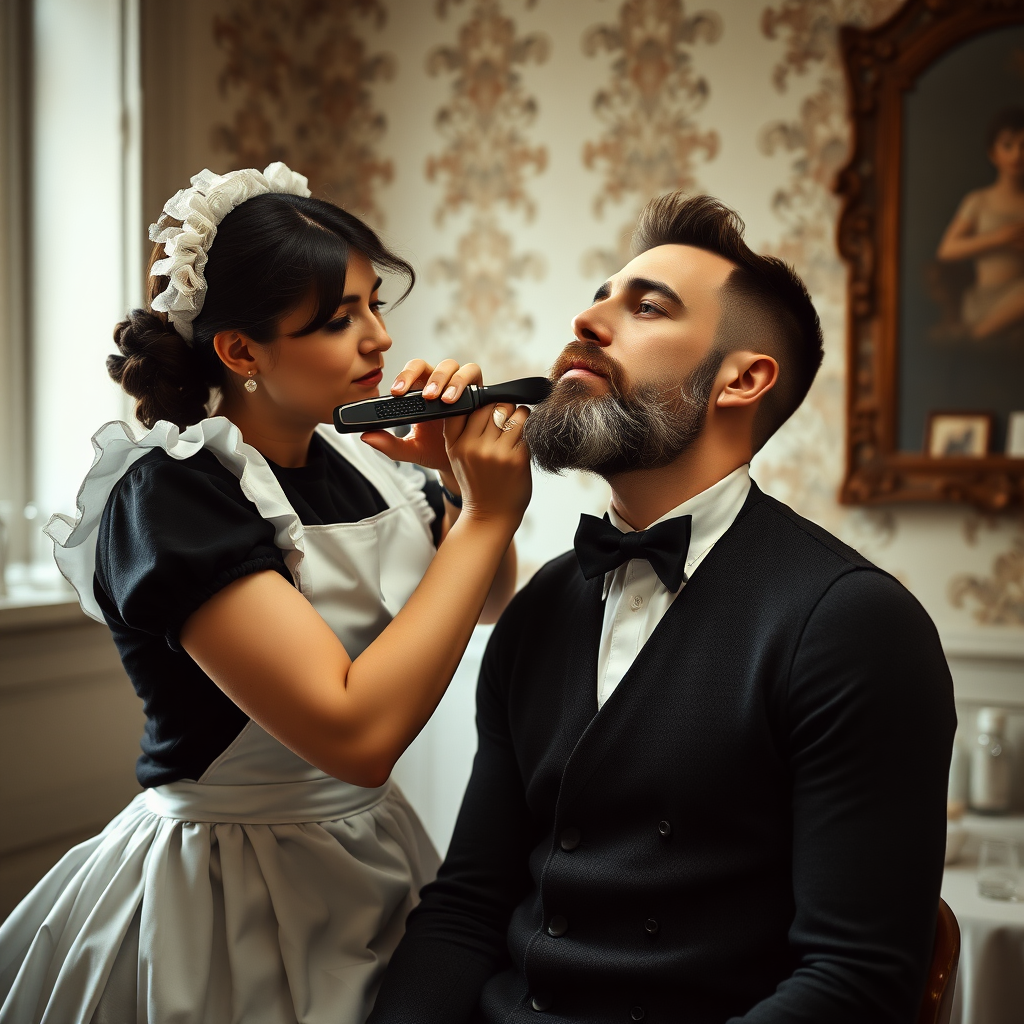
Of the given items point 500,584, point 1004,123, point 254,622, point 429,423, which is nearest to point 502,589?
point 500,584

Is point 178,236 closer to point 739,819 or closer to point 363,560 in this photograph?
point 363,560

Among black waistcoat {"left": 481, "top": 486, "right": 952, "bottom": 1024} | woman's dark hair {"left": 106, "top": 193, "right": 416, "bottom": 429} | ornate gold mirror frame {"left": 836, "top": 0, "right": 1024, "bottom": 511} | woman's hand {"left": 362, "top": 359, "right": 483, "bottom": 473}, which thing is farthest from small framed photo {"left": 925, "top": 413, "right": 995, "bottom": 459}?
woman's dark hair {"left": 106, "top": 193, "right": 416, "bottom": 429}

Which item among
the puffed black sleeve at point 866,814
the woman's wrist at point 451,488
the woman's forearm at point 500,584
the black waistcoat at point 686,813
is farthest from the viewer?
the woman's forearm at point 500,584

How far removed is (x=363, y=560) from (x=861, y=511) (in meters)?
1.64

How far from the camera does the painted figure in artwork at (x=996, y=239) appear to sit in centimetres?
237

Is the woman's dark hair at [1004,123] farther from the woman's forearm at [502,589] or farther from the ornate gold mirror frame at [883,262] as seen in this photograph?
the woman's forearm at [502,589]

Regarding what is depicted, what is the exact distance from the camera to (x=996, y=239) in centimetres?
238

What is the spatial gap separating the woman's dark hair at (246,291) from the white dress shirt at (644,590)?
494 millimetres

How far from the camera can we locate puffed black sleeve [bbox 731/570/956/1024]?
966 millimetres

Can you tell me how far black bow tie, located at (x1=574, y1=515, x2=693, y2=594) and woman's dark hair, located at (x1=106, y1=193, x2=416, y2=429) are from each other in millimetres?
426

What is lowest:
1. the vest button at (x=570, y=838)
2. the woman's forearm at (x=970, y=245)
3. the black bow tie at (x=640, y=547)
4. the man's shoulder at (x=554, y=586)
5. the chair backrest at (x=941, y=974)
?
the chair backrest at (x=941, y=974)

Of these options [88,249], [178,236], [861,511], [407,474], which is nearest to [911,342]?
[861,511]

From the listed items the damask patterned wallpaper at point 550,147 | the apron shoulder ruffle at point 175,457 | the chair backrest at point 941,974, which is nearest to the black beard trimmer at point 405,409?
the apron shoulder ruffle at point 175,457

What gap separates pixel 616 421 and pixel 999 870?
1300mm
